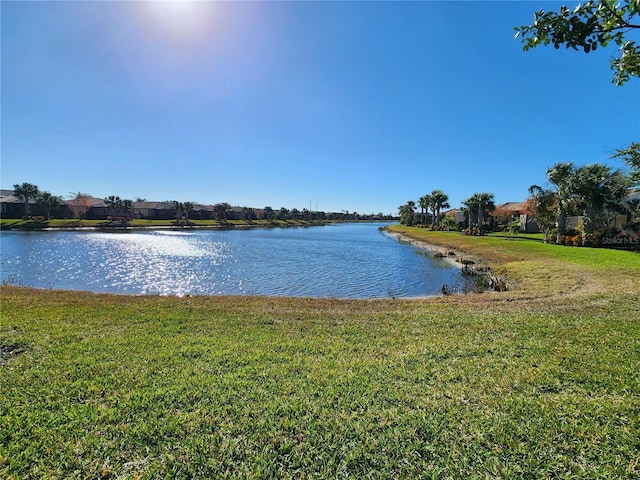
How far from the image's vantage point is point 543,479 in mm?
2848

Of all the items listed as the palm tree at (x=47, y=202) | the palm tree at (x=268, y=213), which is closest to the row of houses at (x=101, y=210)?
the palm tree at (x=47, y=202)

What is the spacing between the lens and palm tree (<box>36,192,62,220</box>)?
226 feet

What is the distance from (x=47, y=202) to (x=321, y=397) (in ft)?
289

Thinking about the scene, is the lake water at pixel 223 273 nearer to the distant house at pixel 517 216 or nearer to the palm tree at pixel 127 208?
the distant house at pixel 517 216

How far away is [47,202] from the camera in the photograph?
6894 centimetres

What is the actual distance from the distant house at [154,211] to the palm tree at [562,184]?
9673 cm

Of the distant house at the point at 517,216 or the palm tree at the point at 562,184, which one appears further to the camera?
the distant house at the point at 517,216

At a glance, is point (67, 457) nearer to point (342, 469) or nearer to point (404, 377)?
point (342, 469)

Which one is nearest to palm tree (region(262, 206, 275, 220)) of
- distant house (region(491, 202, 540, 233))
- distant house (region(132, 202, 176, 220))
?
distant house (region(132, 202, 176, 220))

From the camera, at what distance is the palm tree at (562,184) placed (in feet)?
97.0

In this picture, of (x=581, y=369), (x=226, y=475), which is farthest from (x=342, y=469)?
(x=581, y=369)

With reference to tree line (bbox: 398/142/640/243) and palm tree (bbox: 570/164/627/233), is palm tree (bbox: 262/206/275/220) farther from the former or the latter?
palm tree (bbox: 570/164/627/233)

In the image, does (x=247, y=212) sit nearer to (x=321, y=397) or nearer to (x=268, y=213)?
(x=268, y=213)

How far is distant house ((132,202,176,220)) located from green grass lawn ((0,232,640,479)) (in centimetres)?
10107
